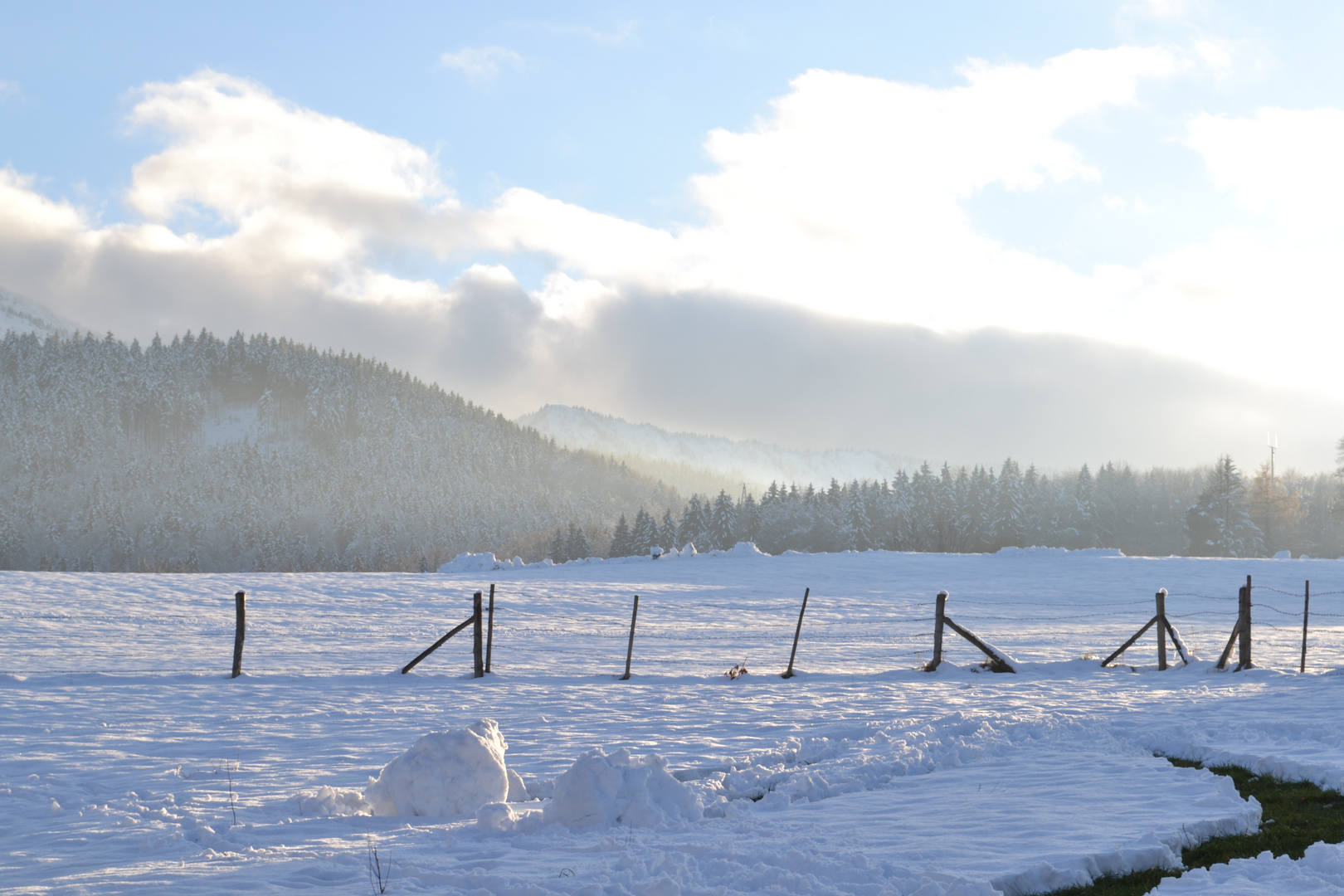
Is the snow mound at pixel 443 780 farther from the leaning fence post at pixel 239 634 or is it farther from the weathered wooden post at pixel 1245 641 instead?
the weathered wooden post at pixel 1245 641

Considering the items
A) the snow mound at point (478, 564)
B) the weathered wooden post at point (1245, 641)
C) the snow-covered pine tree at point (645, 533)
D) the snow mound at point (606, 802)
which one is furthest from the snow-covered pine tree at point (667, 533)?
the snow mound at point (606, 802)

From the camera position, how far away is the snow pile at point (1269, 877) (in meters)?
5.57

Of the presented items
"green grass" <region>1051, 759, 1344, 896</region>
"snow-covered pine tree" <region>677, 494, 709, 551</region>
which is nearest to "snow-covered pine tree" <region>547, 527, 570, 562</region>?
"snow-covered pine tree" <region>677, 494, 709, 551</region>

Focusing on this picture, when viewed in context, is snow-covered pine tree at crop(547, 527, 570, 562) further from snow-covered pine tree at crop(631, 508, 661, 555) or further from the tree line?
snow-covered pine tree at crop(631, 508, 661, 555)

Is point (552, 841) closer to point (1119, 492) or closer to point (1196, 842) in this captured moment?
point (1196, 842)

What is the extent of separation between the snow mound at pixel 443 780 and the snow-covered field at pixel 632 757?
0.10 ft

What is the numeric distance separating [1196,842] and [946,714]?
5706 millimetres

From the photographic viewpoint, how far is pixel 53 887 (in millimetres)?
5637

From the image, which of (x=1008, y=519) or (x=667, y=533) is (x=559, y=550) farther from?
(x=1008, y=519)

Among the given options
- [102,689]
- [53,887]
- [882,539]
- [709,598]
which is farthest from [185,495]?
[53,887]

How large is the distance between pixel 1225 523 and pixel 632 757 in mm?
81992

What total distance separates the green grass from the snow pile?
211 mm

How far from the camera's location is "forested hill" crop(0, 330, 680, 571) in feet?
460

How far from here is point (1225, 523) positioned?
74.3m
